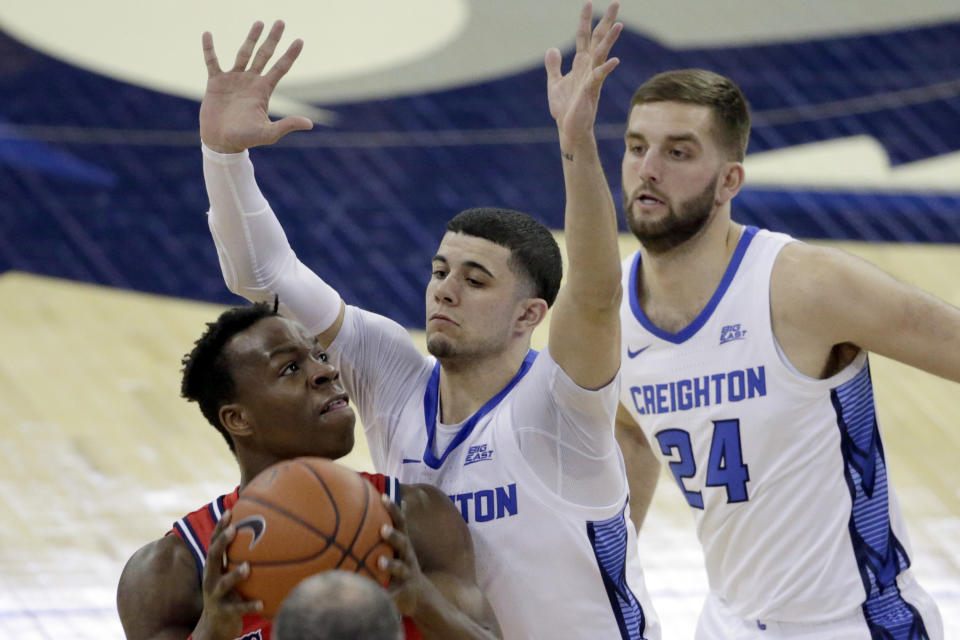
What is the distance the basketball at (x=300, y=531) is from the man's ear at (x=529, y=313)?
0.87 meters

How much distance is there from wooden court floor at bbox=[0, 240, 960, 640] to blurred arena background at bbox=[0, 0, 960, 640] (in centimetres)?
5

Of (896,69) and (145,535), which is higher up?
(896,69)

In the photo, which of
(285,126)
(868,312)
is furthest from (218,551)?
(868,312)

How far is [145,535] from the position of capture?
22.2 feet

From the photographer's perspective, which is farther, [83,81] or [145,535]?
[83,81]

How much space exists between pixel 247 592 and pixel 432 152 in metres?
8.25

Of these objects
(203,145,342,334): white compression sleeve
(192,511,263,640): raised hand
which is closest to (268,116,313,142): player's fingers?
(203,145,342,334): white compression sleeve

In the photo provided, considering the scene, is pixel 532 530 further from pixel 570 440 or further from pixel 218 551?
pixel 218 551

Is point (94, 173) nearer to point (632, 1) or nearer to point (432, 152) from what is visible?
point (432, 152)

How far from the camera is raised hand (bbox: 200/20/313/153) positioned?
3227mm

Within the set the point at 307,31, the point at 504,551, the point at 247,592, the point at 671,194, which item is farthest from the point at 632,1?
the point at 247,592

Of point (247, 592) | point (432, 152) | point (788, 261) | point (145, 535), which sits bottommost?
point (145, 535)

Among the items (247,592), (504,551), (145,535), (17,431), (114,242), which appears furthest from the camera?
(114,242)

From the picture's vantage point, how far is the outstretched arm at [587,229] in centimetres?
271
